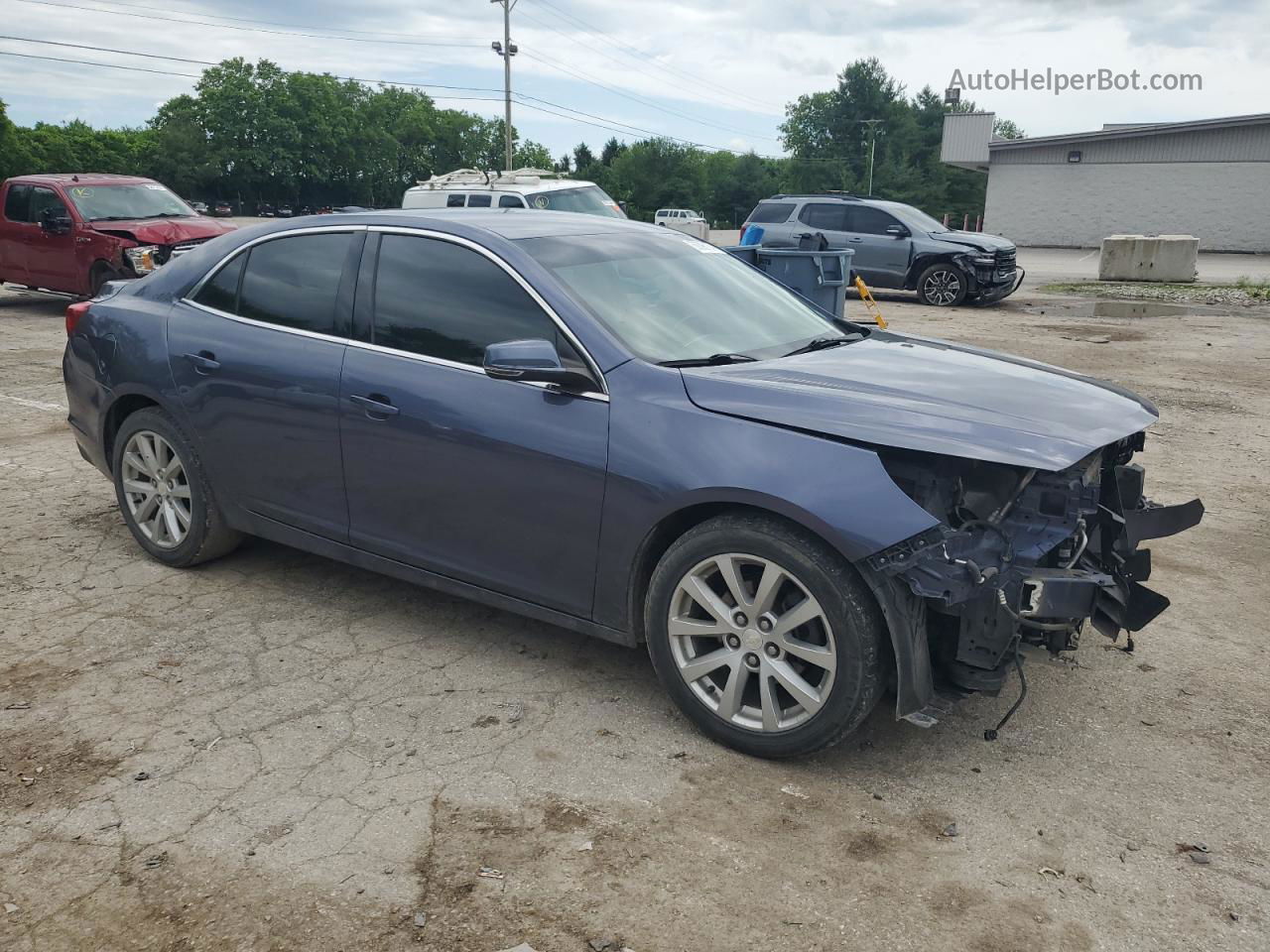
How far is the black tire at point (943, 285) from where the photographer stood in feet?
58.5

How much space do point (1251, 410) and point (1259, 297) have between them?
12678 mm

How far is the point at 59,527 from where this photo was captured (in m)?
5.73

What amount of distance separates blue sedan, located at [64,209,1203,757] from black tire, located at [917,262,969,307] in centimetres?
1406

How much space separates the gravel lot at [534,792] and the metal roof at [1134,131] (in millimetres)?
38252

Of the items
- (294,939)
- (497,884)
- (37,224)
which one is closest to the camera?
(294,939)

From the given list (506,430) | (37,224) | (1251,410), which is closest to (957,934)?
(506,430)

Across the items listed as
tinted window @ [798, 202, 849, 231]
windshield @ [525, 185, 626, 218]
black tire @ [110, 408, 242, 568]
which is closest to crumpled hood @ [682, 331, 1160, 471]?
black tire @ [110, 408, 242, 568]

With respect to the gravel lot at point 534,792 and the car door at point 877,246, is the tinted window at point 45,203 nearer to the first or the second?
the gravel lot at point 534,792

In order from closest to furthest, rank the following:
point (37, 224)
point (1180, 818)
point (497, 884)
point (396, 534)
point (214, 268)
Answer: point (497, 884), point (1180, 818), point (396, 534), point (214, 268), point (37, 224)

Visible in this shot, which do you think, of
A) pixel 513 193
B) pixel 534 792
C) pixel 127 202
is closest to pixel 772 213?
pixel 513 193

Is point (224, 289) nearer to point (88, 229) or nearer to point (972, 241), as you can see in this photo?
point (88, 229)

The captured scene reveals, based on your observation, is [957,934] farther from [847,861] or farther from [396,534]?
[396,534]

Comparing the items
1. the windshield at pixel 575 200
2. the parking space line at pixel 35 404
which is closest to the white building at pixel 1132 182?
the windshield at pixel 575 200

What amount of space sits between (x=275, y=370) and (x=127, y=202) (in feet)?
38.9
